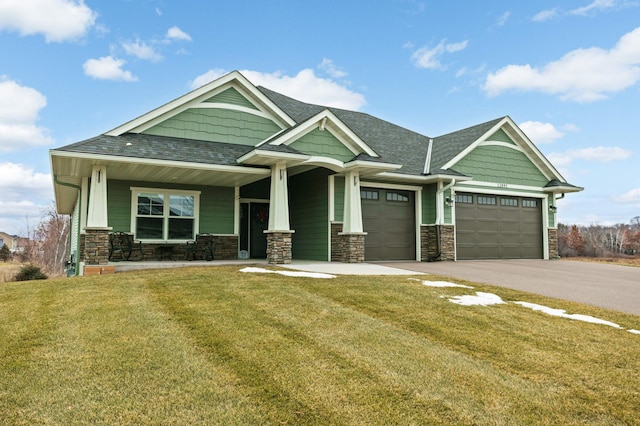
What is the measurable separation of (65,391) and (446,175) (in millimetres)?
13271

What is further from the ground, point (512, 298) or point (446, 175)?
point (446, 175)

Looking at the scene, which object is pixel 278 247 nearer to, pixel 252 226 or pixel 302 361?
pixel 252 226

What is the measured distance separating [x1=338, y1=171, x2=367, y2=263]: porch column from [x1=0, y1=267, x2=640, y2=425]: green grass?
594cm

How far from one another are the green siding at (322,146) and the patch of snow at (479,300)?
256 inches

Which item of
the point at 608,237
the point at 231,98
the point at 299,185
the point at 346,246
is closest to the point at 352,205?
the point at 346,246

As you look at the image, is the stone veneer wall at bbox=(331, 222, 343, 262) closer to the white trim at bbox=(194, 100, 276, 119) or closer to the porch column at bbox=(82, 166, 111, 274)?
the white trim at bbox=(194, 100, 276, 119)

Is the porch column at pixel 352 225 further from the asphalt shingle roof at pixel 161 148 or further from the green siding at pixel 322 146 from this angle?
the asphalt shingle roof at pixel 161 148

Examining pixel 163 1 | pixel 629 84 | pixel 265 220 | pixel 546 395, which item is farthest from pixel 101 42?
pixel 629 84

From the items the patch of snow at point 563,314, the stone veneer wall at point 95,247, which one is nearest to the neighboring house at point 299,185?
→ the stone veneer wall at point 95,247

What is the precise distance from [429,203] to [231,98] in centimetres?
780

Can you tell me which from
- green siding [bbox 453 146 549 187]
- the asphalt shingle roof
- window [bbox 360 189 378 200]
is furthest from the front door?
green siding [bbox 453 146 549 187]

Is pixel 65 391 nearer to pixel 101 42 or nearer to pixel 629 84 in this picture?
pixel 101 42

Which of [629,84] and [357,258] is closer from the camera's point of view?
[357,258]

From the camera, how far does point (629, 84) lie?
14.7 metres
